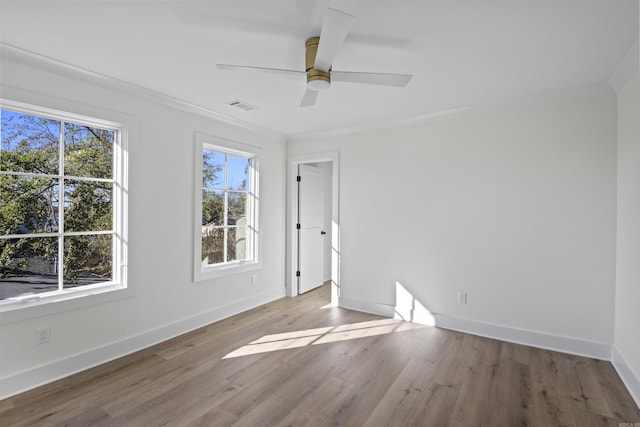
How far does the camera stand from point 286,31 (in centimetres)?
194

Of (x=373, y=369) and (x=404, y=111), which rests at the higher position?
(x=404, y=111)

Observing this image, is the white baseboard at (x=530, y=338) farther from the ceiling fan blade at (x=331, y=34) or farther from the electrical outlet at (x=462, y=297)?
the ceiling fan blade at (x=331, y=34)

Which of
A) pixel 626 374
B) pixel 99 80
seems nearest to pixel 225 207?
pixel 99 80

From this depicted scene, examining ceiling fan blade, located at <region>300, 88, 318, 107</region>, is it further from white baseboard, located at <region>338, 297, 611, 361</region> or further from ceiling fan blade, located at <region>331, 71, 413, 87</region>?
white baseboard, located at <region>338, 297, 611, 361</region>

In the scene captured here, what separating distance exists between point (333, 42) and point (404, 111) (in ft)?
6.59

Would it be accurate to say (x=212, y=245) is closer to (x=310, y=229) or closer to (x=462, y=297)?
(x=310, y=229)

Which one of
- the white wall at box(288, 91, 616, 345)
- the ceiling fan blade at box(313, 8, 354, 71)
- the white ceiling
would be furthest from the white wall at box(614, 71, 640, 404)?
the ceiling fan blade at box(313, 8, 354, 71)

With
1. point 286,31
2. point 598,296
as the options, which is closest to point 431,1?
point 286,31

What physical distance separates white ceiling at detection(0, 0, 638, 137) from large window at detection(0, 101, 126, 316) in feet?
1.78

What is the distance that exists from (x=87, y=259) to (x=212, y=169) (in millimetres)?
1598

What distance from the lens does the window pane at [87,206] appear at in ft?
8.43

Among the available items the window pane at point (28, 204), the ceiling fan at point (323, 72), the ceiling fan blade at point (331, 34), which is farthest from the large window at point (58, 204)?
the ceiling fan blade at point (331, 34)

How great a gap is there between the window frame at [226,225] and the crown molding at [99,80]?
0.87 feet

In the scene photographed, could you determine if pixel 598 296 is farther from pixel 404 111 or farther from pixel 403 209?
pixel 404 111
